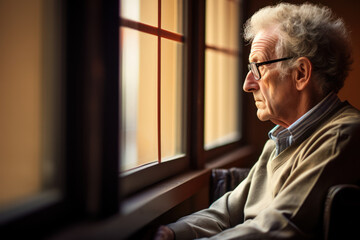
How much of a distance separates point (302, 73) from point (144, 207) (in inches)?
31.9

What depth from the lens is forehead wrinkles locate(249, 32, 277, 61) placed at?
59.1 inches

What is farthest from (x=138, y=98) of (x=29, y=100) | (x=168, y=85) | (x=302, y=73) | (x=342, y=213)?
(x=342, y=213)


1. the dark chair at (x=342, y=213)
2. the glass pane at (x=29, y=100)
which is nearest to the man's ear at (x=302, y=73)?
the dark chair at (x=342, y=213)

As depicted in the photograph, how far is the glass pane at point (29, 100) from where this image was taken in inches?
35.5

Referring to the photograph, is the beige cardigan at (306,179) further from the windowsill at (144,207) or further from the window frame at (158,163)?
the window frame at (158,163)

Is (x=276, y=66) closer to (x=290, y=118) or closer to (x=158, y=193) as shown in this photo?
(x=290, y=118)

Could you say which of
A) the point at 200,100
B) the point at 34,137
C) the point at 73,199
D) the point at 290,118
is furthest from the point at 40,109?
the point at 200,100

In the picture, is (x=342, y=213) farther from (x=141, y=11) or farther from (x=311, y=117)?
(x=141, y=11)

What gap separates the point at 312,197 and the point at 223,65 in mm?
1745

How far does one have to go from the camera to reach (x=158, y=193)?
1409mm

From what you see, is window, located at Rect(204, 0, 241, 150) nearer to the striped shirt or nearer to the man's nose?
the man's nose

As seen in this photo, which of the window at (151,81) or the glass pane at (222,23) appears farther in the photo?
the glass pane at (222,23)

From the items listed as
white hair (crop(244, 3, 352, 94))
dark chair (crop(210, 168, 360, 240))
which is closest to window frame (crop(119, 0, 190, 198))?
white hair (crop(244, 3, 352, 94))

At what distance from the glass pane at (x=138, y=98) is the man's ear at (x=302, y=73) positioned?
61cm
